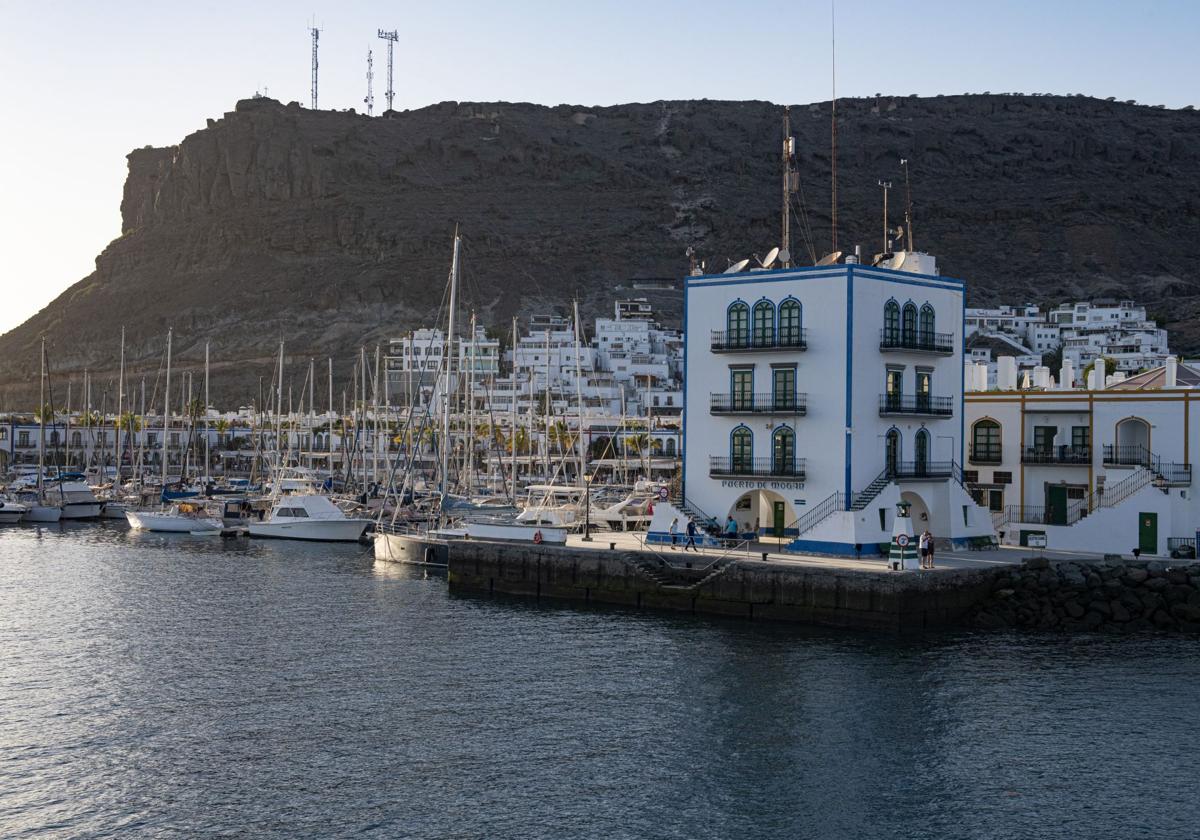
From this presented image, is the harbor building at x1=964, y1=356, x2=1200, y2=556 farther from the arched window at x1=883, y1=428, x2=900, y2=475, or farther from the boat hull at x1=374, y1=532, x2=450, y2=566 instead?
the boat hull at x1=374, y1=532, x2=450, y2=566

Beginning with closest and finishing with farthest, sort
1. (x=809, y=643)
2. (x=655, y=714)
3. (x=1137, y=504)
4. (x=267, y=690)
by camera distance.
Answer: (x=655, y=714), (x=267, y=690), (x=809, y=643), (x=1137, y=504)

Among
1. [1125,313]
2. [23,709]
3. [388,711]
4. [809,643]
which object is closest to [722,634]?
[809,643]

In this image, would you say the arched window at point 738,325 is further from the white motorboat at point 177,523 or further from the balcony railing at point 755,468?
the white motorboat at point 177,523

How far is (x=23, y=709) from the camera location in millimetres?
32625

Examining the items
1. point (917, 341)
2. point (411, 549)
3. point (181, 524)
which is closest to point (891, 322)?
point (917, 341)

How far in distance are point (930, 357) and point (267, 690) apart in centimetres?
2821

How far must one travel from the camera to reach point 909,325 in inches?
1944

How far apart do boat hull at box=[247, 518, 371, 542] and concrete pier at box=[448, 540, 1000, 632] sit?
2238 centimetres

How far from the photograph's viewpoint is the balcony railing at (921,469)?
48.2 m

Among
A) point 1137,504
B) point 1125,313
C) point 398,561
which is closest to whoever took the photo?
point 1137,504

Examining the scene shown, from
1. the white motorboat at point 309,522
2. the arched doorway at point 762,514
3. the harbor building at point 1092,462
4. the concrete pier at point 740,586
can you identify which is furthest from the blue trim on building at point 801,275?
the white motorboat at point 309,522

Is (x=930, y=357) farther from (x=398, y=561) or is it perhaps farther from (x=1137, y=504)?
(x=398, y=561)

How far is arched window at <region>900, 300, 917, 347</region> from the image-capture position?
49125 mm

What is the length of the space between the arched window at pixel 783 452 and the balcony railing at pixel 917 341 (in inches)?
185
